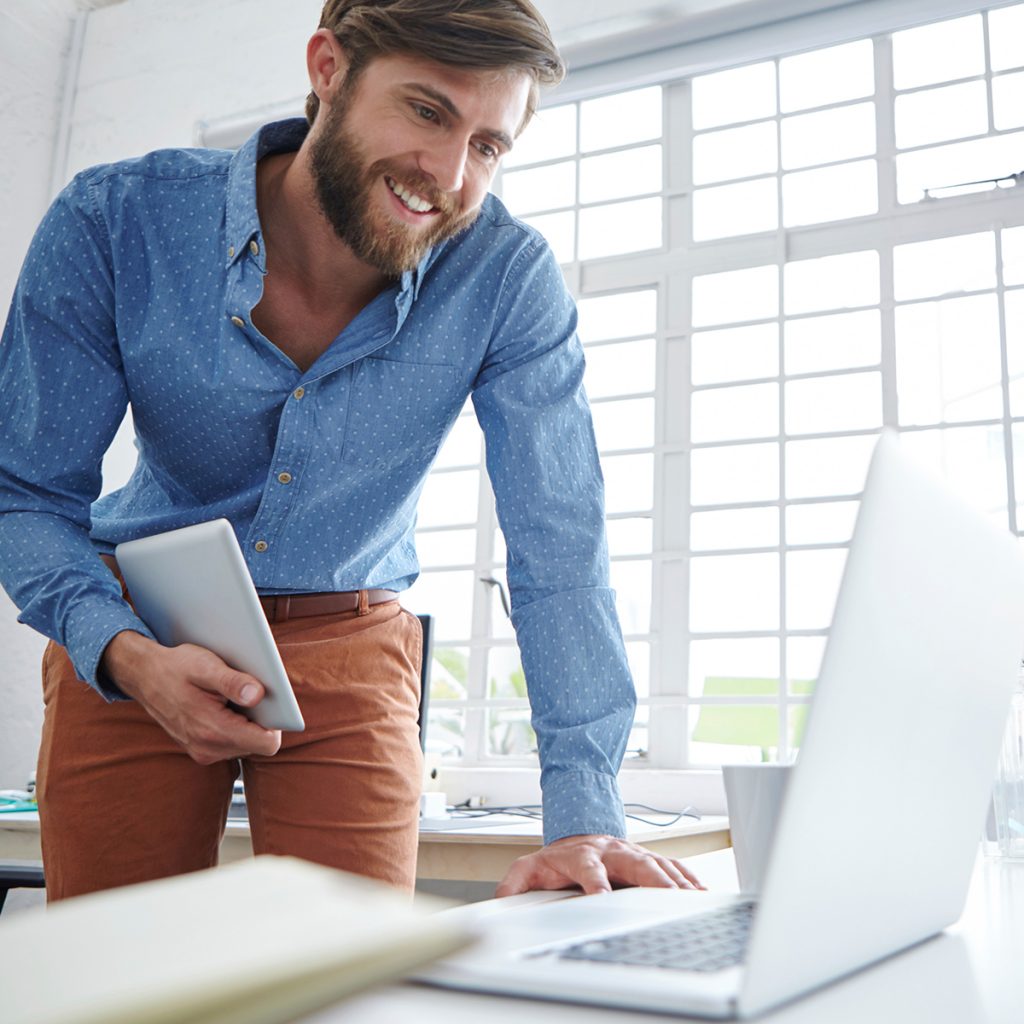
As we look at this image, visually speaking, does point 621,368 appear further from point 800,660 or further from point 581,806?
point 581,806

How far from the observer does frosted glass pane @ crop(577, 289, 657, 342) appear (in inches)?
131

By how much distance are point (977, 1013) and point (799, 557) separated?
259 centimetres

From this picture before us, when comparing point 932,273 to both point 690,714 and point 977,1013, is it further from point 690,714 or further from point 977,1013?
point 977,1013

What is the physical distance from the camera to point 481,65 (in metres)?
1.30

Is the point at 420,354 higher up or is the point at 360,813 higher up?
the point at 420,354

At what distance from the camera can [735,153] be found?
329cm

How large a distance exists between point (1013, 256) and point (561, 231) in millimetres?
1287

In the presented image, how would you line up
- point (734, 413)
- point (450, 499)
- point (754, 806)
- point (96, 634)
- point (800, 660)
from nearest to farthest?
point (754, 806) < point (96, 634) < point (800, 660) < point (734, 413) < point (450, 499)

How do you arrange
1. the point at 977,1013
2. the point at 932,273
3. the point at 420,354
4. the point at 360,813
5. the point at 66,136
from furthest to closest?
the point at 66,136, the point at 932,273, the point at 420,354, the point at 360,813, the point at 977,1013

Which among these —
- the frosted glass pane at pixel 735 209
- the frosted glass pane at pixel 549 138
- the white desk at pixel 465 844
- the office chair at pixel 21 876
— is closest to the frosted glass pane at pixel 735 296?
the frosted glass pane at pixel 735 209

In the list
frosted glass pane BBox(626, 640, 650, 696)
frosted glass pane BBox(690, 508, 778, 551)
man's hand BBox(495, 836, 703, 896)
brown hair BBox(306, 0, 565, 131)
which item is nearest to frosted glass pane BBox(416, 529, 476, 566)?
frosted glass pane BBox(626, 640, 650, 696)

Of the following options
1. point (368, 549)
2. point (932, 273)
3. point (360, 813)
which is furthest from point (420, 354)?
point (932, 273)

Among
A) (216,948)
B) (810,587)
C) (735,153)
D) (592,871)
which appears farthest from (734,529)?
(216,948)

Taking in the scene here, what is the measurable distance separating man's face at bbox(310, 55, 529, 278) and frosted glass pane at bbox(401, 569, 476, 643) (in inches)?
79.2
